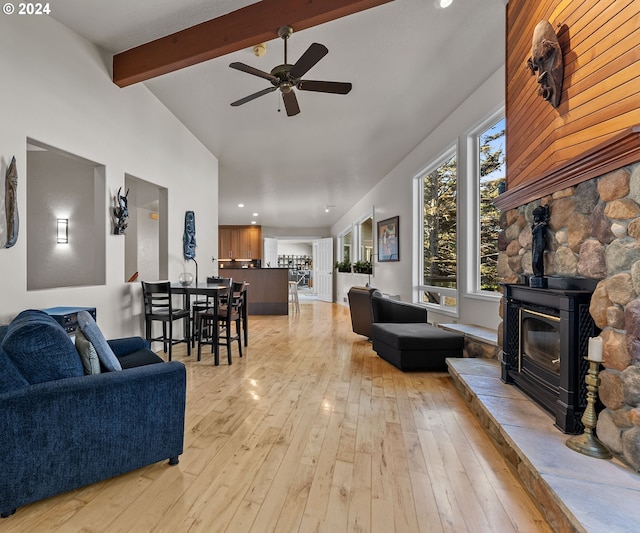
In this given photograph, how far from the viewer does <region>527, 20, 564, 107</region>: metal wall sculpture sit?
2047mm

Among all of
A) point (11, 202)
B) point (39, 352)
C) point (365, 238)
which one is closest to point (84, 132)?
point (11, 202)

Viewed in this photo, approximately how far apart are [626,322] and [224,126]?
473cm

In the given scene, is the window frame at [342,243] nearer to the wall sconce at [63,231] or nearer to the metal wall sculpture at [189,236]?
the metal wall sculpture at [189,236]

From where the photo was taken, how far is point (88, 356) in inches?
71.0

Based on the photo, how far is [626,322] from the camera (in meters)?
1.53

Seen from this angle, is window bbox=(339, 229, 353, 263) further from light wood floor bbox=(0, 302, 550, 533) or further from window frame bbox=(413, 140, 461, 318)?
light wood floor bbox=(0, 302, 550, 533)

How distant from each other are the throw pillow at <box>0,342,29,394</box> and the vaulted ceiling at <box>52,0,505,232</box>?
280 centimetres

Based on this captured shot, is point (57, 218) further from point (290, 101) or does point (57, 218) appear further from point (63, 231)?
point (290, 101)

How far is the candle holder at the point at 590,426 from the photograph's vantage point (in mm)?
1615

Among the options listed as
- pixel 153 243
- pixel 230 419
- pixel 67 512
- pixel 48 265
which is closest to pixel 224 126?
pixel 48 265

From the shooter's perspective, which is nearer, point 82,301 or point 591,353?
point 591,353

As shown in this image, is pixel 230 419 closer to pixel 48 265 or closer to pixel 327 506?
pixel 327 506

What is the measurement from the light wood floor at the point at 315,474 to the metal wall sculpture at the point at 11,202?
1.78 m

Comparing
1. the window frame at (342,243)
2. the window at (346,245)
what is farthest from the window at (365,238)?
the window at (346,245)
